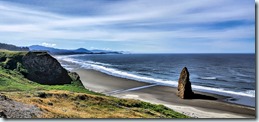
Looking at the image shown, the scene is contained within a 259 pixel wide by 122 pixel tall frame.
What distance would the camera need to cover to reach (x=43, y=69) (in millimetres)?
19016

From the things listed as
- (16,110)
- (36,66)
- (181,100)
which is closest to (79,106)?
(16,110)

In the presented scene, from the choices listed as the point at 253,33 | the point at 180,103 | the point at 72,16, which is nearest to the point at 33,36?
the point at 72,16

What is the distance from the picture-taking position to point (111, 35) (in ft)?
35.6

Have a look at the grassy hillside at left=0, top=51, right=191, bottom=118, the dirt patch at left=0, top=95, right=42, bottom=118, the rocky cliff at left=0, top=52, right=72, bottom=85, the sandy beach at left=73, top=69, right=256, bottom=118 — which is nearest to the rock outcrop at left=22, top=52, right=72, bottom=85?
the rocky cliff at left=0, top=52, right=72, bottom=85

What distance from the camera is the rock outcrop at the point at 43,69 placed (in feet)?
60.7

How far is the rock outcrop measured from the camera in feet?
60.7

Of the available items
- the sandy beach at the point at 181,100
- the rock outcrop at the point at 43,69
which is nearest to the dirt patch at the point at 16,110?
the sandy beach at the point at 181,100

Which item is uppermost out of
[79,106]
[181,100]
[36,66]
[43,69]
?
[36,66]

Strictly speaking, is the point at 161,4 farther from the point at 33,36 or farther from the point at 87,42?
the point at 33,36

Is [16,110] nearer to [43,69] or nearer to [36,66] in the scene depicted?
[43,69]

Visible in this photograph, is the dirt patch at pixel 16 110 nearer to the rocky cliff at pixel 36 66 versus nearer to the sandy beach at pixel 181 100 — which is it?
the sandy beach at pixel 181 100

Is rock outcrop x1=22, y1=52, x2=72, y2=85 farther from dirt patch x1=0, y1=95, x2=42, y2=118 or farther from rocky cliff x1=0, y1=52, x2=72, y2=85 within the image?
dirt patch x1=0, y1=95, x2=42, y2=118

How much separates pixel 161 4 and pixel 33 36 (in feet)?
15.4

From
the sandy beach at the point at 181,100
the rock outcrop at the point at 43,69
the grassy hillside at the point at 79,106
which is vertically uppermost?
the rock outcrop at the point at 43,69
